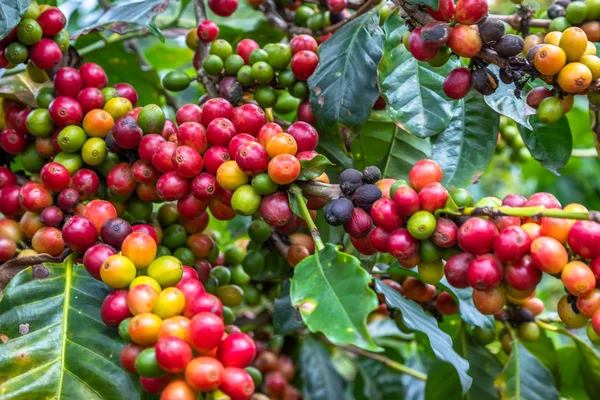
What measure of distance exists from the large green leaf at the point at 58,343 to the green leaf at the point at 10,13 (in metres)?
0.50

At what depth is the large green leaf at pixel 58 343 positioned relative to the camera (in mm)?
1060

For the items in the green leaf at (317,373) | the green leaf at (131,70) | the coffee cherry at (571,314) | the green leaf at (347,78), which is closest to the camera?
the coffee cherry at (571,314)

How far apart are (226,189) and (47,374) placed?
45 centimetres

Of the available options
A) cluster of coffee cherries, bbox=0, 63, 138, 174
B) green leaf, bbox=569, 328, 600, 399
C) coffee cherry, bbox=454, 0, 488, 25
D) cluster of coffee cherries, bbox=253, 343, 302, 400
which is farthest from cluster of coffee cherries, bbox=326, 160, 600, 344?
cluster of coffee cherries, bbox=253, 343, 302, 400

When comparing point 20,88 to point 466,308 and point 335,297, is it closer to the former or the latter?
point 335,297

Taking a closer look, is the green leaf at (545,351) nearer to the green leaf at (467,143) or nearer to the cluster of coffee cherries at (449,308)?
the cluster of coffee cherries at (449,308)

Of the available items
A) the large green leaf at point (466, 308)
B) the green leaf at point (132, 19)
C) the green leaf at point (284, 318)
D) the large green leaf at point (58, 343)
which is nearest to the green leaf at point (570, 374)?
the large green leaf at point (466, 308)

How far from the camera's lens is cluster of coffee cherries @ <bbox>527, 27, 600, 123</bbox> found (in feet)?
3.25

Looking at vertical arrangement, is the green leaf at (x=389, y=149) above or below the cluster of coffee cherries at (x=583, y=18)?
below

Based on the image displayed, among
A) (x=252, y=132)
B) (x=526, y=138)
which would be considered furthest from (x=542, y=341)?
(x=252, y=132)

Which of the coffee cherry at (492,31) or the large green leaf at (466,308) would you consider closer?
the coffee cherry at (492,31)

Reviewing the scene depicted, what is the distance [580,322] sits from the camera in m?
0.98

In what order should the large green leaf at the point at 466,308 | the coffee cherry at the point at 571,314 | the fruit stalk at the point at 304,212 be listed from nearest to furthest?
the coffee cherry at the point at 571,314 → the fruit stalk at the point at 304,212 → the large green leaf at the point at 466,308

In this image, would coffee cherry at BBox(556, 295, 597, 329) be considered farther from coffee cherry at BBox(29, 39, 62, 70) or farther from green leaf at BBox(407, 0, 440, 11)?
coffee cherry at BBox(29, 39, 62, 70)
